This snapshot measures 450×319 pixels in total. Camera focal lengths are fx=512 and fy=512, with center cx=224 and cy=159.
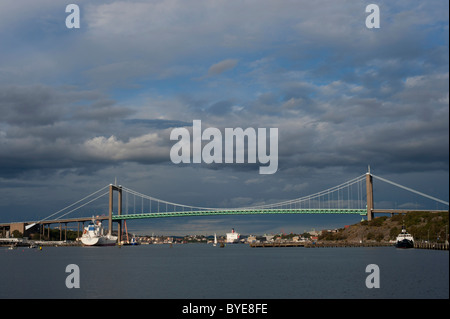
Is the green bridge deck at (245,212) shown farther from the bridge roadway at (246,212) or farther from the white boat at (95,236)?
the white boat at (95,236)

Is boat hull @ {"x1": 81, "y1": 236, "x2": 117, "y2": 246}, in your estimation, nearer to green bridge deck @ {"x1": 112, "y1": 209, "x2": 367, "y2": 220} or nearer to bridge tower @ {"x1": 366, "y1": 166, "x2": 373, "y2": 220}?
green bridge deck @ {"x1": 112, "y1": 209, "x2": 367, "y2": 220}

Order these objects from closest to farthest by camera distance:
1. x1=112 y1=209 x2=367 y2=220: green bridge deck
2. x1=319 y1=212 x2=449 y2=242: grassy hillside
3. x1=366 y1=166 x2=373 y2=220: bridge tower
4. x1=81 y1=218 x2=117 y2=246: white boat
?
x1=319 y1=212 x2=449 y2=242: grassy hillside → x1=112 y1=209 x2=367 y2=220: green bridge deck → x1=366 y1=166 x2=373 y2=220: bridge tower → x1=81 y1=218 x2=117 y2=246: white boat

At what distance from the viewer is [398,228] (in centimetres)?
13425

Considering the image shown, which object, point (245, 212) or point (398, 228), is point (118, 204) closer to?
point (245, 212)

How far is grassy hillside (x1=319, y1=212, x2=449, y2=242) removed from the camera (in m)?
112

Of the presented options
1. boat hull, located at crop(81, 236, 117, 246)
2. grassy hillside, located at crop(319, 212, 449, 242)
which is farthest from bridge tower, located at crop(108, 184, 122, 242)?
grassy hillside, located at crop(319, 212, 449, 242)

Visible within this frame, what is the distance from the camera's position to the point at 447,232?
101 metres

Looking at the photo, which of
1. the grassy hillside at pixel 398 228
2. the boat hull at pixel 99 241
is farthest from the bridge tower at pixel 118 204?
the grassy hillside at pixel 398 228

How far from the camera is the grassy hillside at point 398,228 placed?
366 ft

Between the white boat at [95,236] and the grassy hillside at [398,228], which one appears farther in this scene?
the white boat at [95,236]

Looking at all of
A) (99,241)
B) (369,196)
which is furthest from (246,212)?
(99,241)
